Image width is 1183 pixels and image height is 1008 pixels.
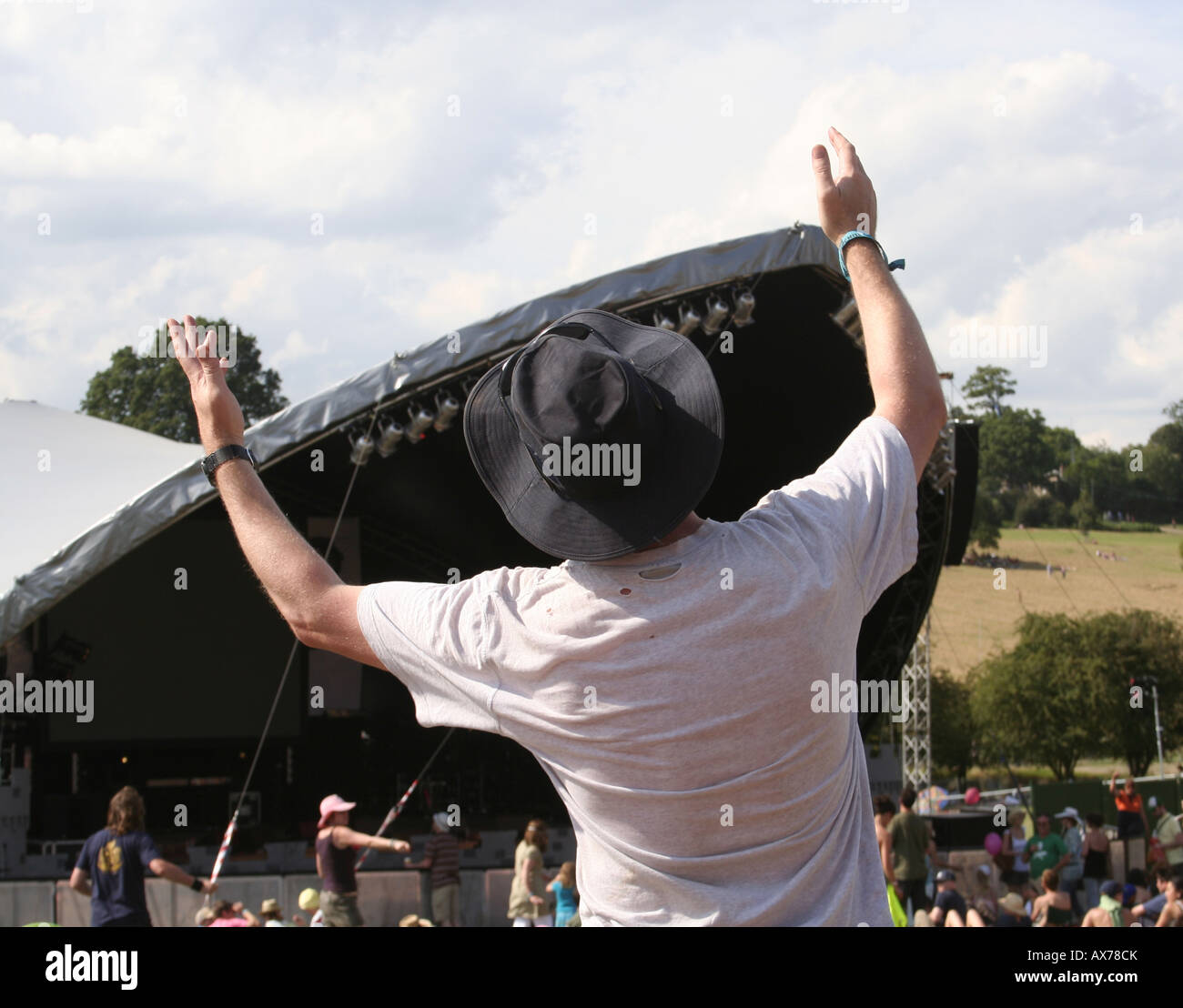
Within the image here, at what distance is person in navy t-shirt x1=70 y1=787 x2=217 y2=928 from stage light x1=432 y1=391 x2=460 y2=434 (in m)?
4.09

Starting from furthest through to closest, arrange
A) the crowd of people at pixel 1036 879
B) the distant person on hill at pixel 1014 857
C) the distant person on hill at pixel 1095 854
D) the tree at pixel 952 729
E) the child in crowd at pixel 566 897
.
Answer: the tree at pixel 952 729 < the distant person on hill at pixel 1014 857 < the distant person on hill at pixel 1095 854 < the child in crowd at pixel 566 897 < the crowd of people at pixel 1036 879

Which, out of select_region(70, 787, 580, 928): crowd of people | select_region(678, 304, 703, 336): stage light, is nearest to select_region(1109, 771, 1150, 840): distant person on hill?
select_region(70, 787, 580, 928): crowd of people

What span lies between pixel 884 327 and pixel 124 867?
6.13 m

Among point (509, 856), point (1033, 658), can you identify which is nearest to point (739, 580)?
point (509, 856)

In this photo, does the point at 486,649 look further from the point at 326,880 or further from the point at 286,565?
the point at 326,880

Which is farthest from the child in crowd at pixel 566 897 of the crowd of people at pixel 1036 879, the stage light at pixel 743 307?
the stage light at pixel 743 307

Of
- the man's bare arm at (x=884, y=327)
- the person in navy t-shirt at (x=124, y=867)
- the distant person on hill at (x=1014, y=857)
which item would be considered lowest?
the distant person on hill at (x=1014, y=857)

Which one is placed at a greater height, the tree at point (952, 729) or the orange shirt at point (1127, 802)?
the orange shirt at point (1127, 802)

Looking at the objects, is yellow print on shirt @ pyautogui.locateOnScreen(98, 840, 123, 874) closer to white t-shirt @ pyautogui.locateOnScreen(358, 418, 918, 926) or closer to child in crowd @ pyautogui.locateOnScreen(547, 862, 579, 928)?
child in crowd @ pyautogui.locateOnScreen(547, 862, 579, 928)

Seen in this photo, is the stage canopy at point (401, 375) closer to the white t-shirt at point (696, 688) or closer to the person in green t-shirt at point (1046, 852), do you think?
the person in green t-shirt at point (1046, 852)

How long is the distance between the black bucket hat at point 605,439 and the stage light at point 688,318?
28.6 feet

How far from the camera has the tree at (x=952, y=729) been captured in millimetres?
47594
